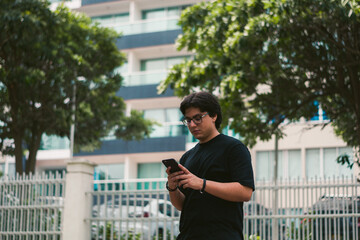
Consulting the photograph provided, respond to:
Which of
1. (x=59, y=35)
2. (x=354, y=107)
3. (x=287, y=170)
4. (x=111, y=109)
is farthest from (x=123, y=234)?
(x=287, y=170)

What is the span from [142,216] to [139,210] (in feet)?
0.54

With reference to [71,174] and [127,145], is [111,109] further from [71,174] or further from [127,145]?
[127,145]

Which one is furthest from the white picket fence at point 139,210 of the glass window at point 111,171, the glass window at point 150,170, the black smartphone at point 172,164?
the glass window at point 111,171

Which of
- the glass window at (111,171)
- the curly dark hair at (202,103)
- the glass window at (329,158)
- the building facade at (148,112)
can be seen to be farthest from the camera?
the glass window at (111,171)

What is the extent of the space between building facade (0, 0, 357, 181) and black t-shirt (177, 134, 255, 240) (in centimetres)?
2472

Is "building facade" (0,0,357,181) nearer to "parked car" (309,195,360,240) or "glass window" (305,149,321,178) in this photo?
"glass window" (305,149,321,178)

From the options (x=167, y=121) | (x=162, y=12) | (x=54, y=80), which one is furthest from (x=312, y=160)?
(x=54, y=80)

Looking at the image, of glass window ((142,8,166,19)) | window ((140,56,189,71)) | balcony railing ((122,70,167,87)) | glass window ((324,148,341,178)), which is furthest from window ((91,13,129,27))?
glass window ((324,148,341,178))

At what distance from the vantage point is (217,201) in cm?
316

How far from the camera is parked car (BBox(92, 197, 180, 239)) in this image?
845 cm

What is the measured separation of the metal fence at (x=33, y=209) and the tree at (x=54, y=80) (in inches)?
162

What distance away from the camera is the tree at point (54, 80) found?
42.3 feet

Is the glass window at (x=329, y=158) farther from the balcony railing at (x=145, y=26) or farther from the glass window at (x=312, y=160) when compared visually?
the balcony railing at (x=145, y=26)

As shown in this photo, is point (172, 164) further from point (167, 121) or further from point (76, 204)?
→ point (167, 121)
